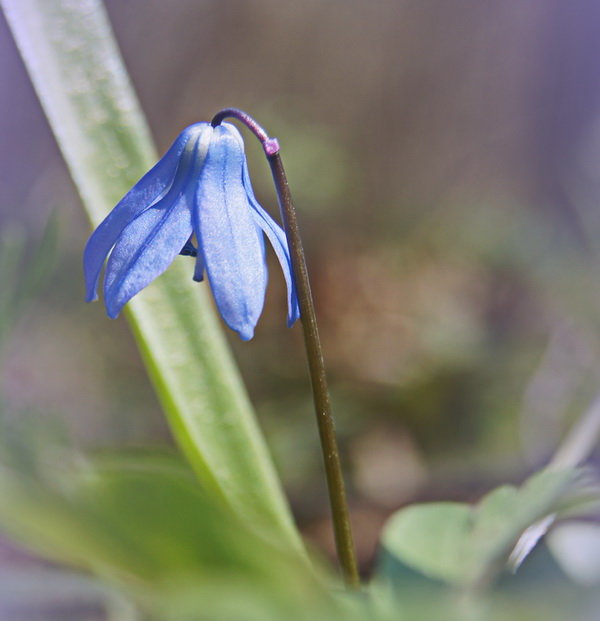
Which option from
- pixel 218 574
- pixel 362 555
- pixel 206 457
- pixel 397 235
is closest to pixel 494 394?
pixel 362 555

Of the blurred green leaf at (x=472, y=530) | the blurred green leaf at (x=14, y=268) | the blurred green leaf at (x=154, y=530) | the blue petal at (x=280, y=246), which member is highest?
the blurred green leaf at (x=14, y=268)

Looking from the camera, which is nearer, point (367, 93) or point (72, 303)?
point (72, 303)

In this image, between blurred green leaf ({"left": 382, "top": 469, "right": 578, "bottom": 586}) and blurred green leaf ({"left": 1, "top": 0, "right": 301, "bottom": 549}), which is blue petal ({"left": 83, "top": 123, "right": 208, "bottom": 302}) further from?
blurred green leaf ({"left": 382, "top": 469, "right": 578, "bottom": 586})

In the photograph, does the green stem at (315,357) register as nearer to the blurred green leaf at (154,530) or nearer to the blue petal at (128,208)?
the blue petal at (128,208)

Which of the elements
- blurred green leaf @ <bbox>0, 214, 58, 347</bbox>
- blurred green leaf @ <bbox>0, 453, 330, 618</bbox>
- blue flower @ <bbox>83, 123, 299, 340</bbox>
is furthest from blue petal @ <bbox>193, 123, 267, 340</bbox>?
blurred green leaf @ <bbox>0, 214, 58, 347</bbox>

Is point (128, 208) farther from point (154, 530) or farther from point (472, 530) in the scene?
point (472, 530)

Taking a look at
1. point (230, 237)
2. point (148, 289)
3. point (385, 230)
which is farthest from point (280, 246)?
point (385, 230)

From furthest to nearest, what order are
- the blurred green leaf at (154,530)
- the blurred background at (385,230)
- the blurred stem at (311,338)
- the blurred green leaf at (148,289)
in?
the blurred background at (385,230) → the blurred green leaf at (148,289) → the blurred stem at (311,338) → the blurred green leaf at (154,530)

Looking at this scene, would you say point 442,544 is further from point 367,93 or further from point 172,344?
A: point 367,93

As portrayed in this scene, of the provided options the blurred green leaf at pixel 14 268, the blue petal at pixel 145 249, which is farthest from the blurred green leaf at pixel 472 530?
the blurred green leaf at pixel 14 268
